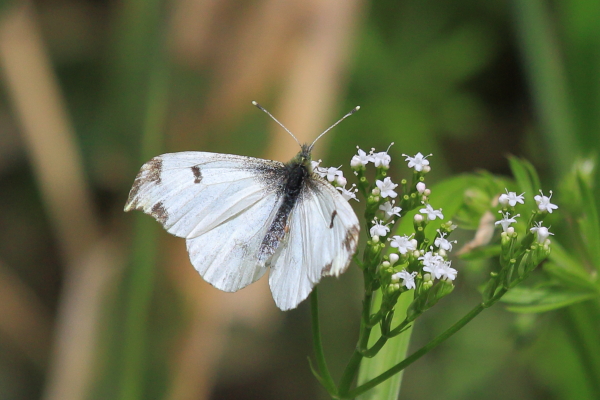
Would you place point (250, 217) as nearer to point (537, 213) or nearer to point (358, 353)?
point (358, 353)

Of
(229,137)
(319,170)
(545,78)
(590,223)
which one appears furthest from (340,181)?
(545,78)

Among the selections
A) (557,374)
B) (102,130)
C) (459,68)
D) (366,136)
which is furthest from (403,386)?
(102,130)

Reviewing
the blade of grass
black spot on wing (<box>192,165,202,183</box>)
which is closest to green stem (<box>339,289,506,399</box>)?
black spot on wing (<box>192,165,202,183</box>)

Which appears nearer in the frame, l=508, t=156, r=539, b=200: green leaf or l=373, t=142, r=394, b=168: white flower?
l=373, t=142, r=394, b=168: white flower

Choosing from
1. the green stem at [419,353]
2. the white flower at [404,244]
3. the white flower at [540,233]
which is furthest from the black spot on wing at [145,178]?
the white flower at [540,233]

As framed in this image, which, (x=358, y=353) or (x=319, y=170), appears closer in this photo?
(x=358, y=353)

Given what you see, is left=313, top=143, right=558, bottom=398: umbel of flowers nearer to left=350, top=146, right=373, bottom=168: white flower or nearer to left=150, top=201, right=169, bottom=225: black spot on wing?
left=350, top=146, right=373, bottom=168: white flower

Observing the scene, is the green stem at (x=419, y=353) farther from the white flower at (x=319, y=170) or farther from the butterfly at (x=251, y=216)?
the white flower at (x=319, y=170)
